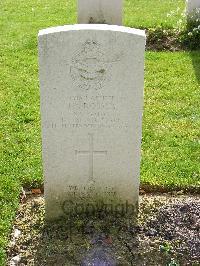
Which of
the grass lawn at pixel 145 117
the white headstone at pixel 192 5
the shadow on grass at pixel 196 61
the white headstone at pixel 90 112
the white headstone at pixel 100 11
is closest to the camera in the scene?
the white headstone at pixel 90 112

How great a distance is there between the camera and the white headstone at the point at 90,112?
427 cm

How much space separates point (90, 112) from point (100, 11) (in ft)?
19.4

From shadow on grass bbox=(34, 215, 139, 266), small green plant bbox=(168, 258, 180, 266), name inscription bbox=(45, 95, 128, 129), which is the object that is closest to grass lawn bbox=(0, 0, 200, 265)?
shadow on grass bbox=(34, 215, 139, 266)

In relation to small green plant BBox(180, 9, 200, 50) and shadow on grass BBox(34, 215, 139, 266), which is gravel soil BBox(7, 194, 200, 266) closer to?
shadow on grass BBox(34, 215, 139, 266)

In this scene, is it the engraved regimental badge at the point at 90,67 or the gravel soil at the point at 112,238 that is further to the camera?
the gravel soil at the point at 112,238

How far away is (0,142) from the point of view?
20.9ft

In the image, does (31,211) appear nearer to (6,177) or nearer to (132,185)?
(6,177)

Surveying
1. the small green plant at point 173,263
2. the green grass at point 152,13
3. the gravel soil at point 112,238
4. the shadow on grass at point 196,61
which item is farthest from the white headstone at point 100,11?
the small green plant at point 173,263

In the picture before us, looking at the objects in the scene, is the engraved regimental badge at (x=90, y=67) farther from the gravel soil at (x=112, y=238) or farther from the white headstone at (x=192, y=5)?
the white headstone at (x=192, y=5)

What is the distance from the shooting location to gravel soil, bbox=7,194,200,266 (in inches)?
175

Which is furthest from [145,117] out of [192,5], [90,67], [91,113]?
[192,5]

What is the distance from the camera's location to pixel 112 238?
4637 mm

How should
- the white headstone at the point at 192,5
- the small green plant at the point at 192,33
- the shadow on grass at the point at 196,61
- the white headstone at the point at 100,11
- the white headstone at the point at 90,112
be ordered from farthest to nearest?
the white headstone at the point at 192,5 → the white headstone at the point at 100,11 → the small green plant at the point at 192,33 → the shadow on grass at the point at 196,61 → the white headstone at the point at 90,112

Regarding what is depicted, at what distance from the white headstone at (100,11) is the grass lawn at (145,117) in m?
0.97
